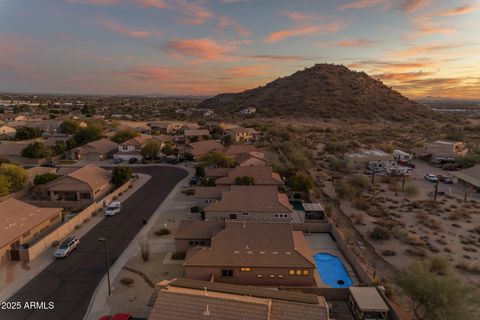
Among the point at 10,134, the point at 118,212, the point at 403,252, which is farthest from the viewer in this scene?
the point at 10,134

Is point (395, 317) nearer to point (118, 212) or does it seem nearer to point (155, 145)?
point (118, 212)

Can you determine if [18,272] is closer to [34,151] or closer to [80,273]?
[80,273]

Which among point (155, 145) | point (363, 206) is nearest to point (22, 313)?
point (363, 206)

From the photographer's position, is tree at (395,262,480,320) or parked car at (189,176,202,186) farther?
parked car at (189,176,202,186)

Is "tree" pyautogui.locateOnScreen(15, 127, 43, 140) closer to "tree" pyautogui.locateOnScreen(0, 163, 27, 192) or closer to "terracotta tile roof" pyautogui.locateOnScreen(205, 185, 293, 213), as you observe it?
"tree" pyautogui.locateOnScreen(0, 163, 27, 192)

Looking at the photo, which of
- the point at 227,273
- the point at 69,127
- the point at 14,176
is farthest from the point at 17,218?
the point at 69,127

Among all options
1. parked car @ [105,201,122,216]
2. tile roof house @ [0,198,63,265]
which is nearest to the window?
tile roof house @ [0,198,63,265]
